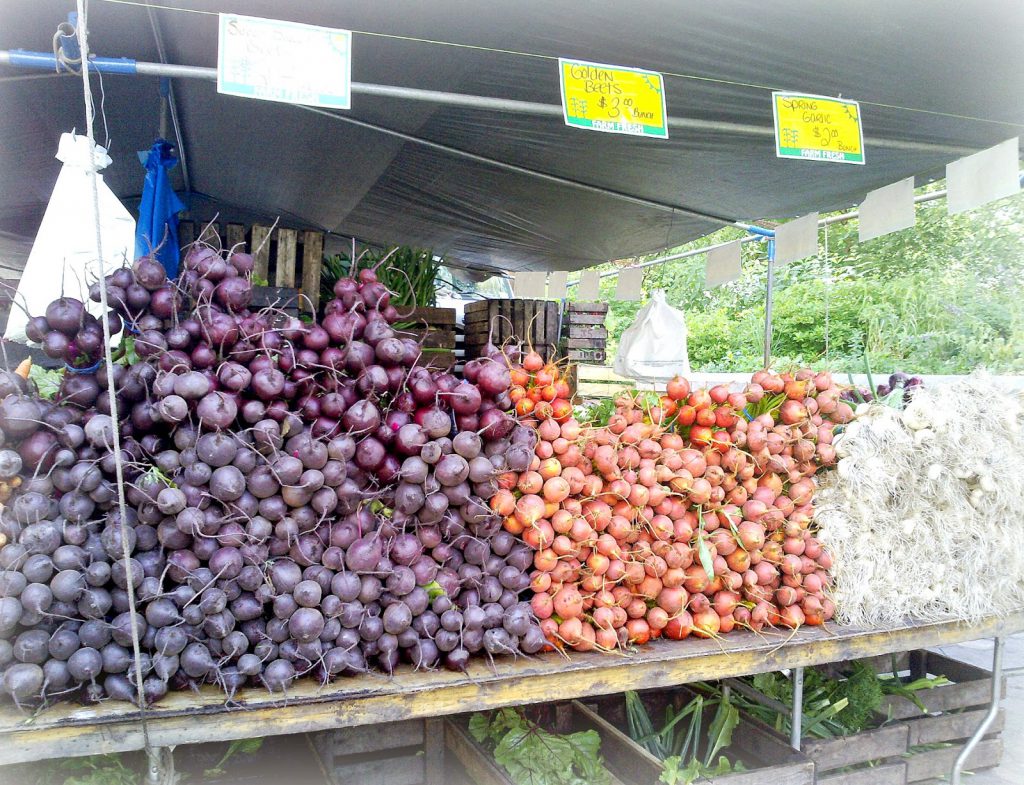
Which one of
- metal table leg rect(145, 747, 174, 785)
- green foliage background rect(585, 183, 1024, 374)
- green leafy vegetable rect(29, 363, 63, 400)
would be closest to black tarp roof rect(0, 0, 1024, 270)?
green leafy vegetable rect(29, 363, 63, 400)

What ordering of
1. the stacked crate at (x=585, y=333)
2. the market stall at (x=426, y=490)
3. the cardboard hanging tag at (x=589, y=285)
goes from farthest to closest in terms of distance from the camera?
1. the cardboard hanging tag at (x=589, y=285)
2. the stacked crate at (x=585, y=333)
3. the market stall at (x=426, y=490)

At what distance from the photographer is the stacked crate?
19.7 ft

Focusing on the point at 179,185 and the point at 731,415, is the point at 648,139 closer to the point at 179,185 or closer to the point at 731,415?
the point at 731,415

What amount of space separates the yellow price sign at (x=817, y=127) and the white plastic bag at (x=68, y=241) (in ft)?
9.02

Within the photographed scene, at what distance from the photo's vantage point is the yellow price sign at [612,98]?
2.64 meters

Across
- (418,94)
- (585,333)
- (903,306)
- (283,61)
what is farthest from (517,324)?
(903,306)

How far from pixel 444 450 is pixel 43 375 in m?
1.44

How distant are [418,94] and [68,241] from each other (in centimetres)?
137

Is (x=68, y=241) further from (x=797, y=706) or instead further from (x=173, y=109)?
(x=797, y=706)

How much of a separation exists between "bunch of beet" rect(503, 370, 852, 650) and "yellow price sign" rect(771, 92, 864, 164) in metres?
1.11

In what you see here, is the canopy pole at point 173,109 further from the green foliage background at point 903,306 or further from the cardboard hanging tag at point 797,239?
the green foliage background at point 903,306

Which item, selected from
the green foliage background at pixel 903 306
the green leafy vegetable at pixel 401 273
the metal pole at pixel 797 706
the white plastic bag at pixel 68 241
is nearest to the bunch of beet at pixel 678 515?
the metal pole at pixel 797 706

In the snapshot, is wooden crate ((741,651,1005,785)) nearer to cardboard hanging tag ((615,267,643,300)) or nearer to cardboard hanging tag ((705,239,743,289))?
cardboard hanging tag ((705,239,743,289))

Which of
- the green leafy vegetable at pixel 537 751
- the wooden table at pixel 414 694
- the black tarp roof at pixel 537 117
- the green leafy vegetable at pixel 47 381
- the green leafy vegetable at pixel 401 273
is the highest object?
the black tarp roof at pixel 537 117
